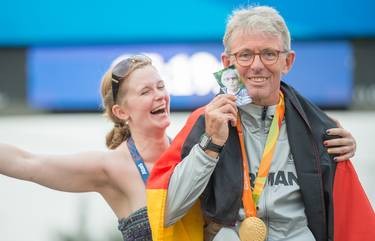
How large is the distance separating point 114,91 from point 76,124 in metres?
3.73

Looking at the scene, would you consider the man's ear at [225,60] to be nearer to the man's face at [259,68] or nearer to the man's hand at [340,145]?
the man's face at [259,68]

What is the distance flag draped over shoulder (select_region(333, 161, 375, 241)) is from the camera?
2.80 meters

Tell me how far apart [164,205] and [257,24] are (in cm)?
60

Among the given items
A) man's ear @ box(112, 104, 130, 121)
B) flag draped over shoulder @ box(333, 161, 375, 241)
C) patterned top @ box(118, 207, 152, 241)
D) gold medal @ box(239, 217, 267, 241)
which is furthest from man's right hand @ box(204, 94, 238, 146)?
man's ear @ box(112, 104, 130, 121)

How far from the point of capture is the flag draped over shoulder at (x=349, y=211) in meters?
2.80

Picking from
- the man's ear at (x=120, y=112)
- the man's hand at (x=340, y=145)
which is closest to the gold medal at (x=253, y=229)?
the man's hand at (x=340, y=145)

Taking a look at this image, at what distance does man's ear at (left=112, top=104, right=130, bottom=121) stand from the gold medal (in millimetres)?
1041

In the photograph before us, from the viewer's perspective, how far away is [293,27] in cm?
682

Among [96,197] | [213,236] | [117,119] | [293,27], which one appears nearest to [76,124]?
[96,197]

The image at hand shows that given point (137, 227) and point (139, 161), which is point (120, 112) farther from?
point (137, 227)

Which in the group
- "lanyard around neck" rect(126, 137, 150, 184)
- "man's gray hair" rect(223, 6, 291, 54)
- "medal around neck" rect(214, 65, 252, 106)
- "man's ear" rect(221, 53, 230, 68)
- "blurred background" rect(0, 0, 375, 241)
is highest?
"man's gray hair" rect(223, 6, 291, 54)

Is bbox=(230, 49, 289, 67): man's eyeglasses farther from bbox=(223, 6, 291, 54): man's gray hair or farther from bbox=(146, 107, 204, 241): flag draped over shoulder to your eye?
bbox=(146, 107, 204, 241): flag draped over shoulder

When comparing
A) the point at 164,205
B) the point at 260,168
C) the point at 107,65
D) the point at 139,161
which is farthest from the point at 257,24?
the point at 107,65

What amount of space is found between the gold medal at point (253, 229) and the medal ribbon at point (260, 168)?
2 cm
